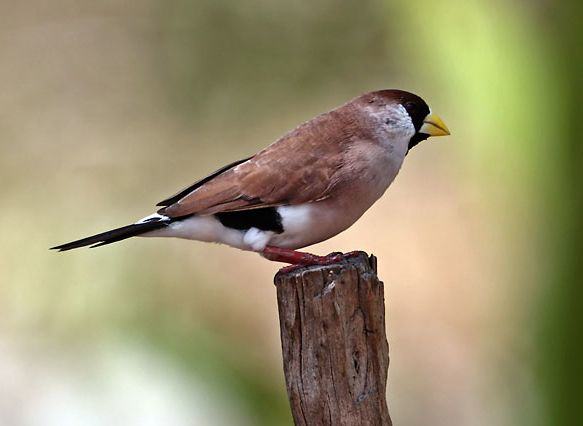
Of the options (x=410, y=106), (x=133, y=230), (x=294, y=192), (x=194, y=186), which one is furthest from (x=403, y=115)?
(x=133, y=230)

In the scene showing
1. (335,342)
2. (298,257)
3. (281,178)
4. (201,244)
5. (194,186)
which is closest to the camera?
(335,342)

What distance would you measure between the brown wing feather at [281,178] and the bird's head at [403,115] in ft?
0.39

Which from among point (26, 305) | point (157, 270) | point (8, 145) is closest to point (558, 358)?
point (157, 270)

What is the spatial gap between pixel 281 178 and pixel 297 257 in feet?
0.83

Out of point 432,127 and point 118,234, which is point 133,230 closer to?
point 118,234

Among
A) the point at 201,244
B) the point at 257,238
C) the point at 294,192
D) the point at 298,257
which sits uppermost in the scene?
the point at 201,244

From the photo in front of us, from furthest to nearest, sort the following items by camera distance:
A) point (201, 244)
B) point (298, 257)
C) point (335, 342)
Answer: point (201, 244), point (298, 257), point (335, 342)

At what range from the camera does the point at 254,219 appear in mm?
2941

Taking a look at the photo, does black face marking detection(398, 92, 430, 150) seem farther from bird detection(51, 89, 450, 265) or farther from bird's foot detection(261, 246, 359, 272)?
bird's foot detection(261, 246, 359, 272)

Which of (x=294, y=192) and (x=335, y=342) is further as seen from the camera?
(x=294, y=192)

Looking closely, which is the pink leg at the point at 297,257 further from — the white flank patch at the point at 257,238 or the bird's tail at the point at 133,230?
the bird's tail at the point at 133,230

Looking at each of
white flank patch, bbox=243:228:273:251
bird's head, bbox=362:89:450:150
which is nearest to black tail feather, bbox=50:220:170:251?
white flank patch, bbox=243:228:273:251

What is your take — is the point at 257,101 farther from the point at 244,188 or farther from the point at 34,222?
the point at 244,188

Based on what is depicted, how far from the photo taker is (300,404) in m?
2.54
